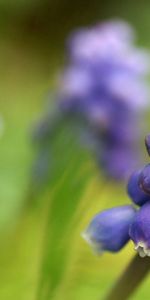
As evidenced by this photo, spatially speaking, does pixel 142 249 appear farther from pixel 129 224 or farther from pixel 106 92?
pixel 106 92

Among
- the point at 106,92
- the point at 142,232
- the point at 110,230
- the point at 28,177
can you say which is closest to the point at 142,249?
the point at 142,232

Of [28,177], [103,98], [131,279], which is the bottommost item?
[28,177]

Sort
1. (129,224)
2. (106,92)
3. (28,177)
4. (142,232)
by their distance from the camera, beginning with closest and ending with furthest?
(142,232) → (129,224) → (106,92) → (28,177)

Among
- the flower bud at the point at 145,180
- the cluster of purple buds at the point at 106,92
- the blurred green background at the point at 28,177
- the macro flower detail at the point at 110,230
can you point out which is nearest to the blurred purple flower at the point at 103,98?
the cluster of purple buds at the point at 106,92

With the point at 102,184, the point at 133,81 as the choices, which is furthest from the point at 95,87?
the point at 102,184

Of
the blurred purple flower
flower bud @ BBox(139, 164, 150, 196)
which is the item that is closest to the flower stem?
flower bud @ BBox(139, 164, 150, 196)

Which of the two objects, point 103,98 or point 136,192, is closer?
point 136,192

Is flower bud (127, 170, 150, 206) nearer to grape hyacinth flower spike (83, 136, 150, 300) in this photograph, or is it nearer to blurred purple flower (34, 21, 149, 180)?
grape hyacinth flower spike (83, 136, 150, 300)

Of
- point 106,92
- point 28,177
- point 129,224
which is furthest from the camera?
point 28,177

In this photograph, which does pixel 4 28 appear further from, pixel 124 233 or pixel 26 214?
pixel 124 233
